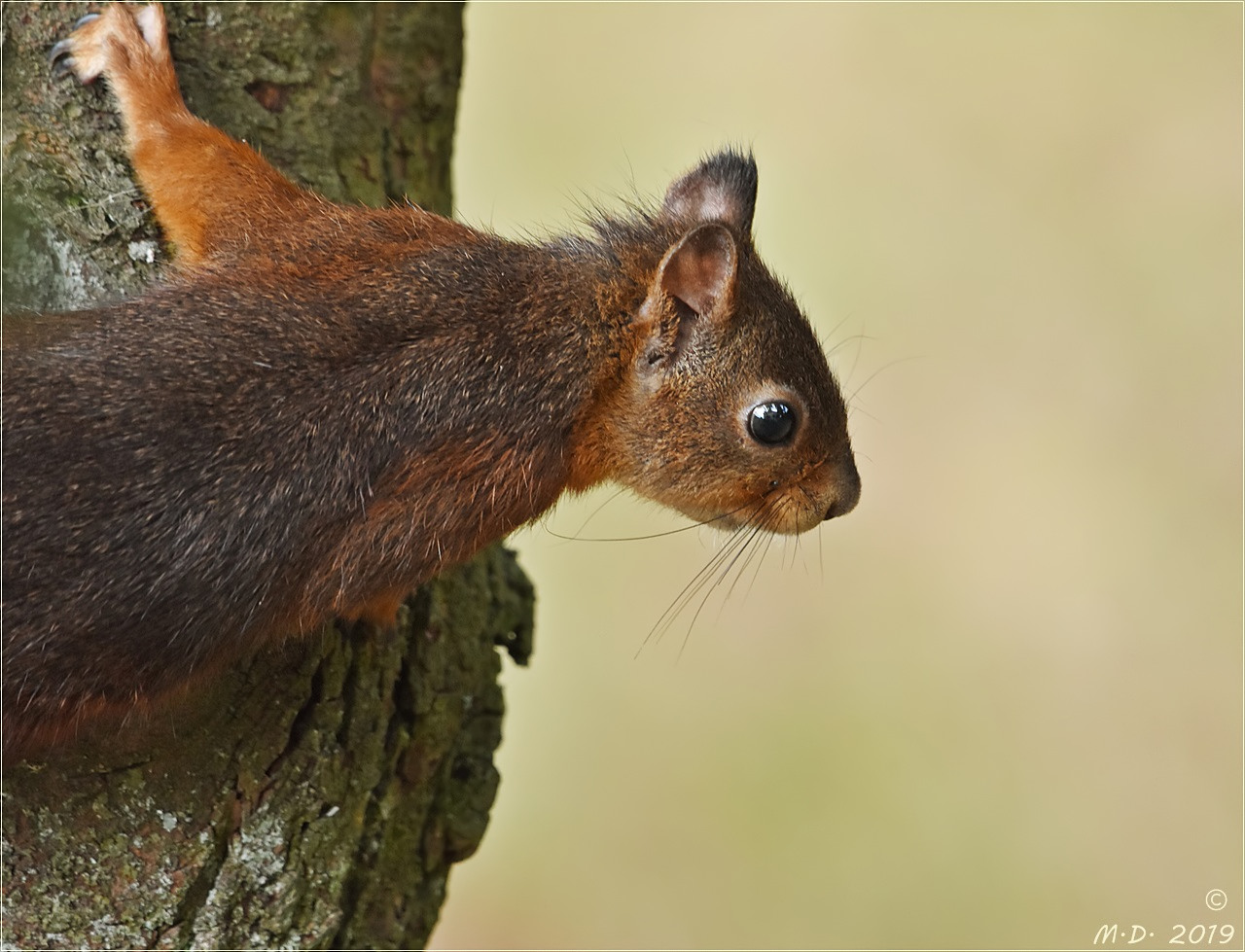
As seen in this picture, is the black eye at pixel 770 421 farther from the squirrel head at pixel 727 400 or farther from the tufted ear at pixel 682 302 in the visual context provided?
the tufted ear at pixel 682 302

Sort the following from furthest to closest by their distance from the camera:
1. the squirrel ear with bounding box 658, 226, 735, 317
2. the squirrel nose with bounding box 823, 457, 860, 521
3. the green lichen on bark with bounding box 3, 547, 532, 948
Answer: the squirrel nose with bounding box 823, 457, 860, 521 < the squirrel ear with bounding box 658, 226, 735, 317 < the green lichen on bark with bounding box 3, 547, 532, 948

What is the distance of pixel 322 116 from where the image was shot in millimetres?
3703

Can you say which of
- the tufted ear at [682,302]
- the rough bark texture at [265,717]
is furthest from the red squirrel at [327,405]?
the rough bark texture at [265,717]

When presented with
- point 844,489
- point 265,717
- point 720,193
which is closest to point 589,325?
point 720,193

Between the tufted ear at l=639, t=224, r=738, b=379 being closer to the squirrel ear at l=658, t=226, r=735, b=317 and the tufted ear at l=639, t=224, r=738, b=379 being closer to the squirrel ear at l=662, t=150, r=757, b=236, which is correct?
the squirrel ear at l=658, t=226, r=735, b=317

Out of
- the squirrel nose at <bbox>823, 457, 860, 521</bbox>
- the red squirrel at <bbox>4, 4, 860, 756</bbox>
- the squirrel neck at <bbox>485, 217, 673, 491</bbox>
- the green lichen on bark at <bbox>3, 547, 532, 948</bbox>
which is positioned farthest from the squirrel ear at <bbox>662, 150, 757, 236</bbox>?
the green lichen on bark at <bbox>3, 547, 532, 948</bbox>

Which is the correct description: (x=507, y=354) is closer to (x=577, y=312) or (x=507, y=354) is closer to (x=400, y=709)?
(x=577, y=312)

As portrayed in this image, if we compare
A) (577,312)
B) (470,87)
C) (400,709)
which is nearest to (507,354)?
(577,312)

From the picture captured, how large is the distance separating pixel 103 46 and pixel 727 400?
1.79m

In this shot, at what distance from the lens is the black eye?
3.38 meters

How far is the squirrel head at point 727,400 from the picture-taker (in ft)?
11.0

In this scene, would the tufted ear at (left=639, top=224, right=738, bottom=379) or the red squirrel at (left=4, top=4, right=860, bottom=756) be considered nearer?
the red squirrel at (left=4, top=4, right=860, bottom=756)

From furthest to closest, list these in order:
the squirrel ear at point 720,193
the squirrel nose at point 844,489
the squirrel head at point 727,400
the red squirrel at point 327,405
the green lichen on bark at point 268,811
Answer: the squirrel ear at point 720,193 < the squirrel nose at point 844,489 < the squirrel head at point 727,400 < the green lichen on bark at point 268,811 < the red squirrel at point 327,405

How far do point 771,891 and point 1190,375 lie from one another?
4.01 m
